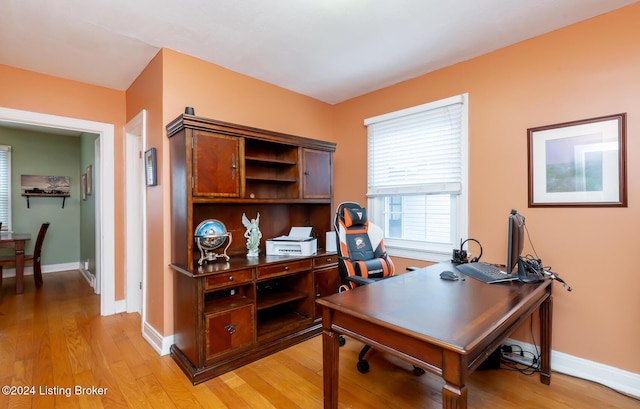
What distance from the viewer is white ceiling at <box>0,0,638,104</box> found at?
1993 mm

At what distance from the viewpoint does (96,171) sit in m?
4.14

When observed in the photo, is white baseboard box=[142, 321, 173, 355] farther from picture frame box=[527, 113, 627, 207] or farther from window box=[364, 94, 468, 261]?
picture frame box=[527, 113, 627, 207]

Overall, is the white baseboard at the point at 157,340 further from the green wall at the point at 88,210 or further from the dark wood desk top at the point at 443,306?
the green wall at the point at 88,210

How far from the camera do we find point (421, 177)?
305 centimetres

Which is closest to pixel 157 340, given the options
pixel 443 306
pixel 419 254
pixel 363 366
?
pixel 363 366

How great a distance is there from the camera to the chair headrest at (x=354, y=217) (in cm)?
271

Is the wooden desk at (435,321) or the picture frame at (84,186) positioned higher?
the picture frame at (84,186)

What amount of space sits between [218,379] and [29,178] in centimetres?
564

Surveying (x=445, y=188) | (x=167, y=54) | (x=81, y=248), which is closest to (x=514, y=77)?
(x=445, y=188)

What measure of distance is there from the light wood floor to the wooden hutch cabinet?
186 mm

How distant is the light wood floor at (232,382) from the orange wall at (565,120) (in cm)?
47

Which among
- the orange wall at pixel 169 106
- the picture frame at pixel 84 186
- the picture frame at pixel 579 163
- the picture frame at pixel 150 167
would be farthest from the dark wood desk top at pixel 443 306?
the picture frame at pixel 84 186

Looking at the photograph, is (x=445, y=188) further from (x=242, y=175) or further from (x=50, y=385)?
(x=50, y=385)

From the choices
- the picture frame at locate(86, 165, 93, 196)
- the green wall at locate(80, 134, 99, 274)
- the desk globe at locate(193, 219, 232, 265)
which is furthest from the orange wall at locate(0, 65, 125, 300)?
the picture frame at locate(86, 165, 93, 196)
